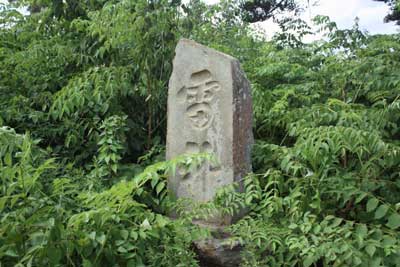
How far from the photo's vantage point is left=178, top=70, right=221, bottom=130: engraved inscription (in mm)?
3568

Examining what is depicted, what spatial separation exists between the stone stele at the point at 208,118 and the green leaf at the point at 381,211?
0.93m

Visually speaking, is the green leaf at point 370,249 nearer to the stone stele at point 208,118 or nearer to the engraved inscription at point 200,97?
the stone stele at point 208,118

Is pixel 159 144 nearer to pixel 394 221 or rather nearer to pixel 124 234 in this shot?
pixel 124 234

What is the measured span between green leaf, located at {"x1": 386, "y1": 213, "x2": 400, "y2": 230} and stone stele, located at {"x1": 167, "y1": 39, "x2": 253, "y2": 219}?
3.33ft

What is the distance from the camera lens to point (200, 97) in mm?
3635

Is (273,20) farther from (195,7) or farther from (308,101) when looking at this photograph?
(308,101)

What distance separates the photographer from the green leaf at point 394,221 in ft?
9.49

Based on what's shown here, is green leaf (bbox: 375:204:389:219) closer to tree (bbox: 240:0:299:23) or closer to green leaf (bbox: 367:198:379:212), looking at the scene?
green leaf (bbox: 367:198:379:212)

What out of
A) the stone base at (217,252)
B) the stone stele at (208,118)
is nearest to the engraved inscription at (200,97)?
the stone stele at (208,118)

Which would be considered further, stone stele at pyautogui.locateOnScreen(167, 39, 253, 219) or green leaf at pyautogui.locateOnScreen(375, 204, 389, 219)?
stone stele at pyautogui.locateOnScreen(167, 39, 253, 219)

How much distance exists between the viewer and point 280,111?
4.29 m

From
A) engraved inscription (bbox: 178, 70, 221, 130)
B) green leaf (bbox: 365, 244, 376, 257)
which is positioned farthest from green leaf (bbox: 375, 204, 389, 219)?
engraved inscription (bbox: 178, 70, 221, 130)

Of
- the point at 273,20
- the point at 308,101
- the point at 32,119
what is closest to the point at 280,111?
the point at 308,101

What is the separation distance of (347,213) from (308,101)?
53.7 inches
